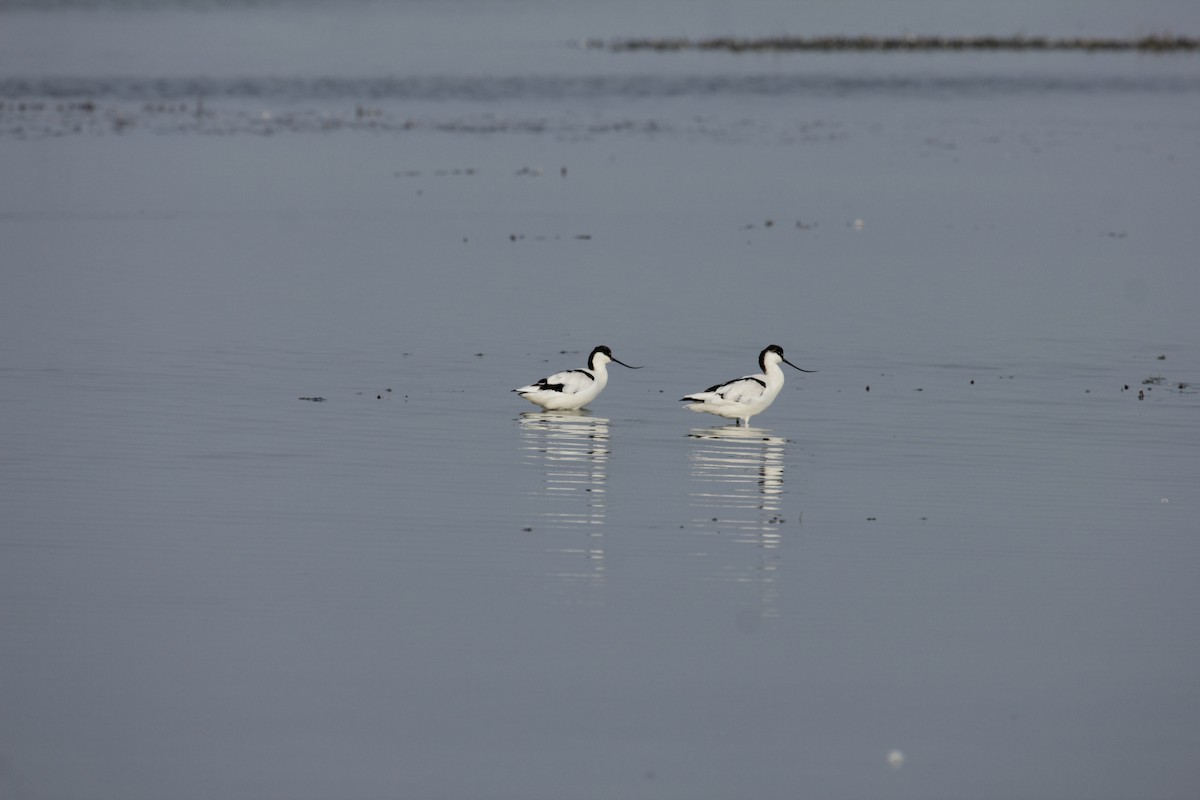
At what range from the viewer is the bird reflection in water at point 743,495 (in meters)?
12.6

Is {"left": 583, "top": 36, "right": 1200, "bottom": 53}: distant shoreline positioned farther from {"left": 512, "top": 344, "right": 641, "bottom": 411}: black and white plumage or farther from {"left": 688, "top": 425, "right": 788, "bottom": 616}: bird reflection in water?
{"left": 688, "top": 425, "right": 788, "bottom": 616}: bird reflection in water

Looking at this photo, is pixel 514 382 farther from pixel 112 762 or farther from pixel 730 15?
pixel 730 15

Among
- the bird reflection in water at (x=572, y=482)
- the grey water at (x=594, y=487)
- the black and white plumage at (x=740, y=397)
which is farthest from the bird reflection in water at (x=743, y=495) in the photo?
the bird reflection in water at (x=572, y=482)

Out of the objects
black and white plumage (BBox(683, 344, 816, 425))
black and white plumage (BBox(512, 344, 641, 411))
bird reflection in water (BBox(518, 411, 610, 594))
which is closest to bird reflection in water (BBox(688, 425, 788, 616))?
black and white plumage (BBox(683, 344, 816, 425))

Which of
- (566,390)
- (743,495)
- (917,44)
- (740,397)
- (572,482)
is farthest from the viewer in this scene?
(917,44)

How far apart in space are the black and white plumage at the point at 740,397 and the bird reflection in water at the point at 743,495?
0.67ft

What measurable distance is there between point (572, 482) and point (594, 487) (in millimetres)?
316

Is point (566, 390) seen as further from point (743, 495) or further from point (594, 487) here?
point (743, 495)

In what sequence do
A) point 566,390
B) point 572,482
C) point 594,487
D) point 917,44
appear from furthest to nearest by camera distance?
point 917,44 → point 566,390 → point 572,482 → point 594,487

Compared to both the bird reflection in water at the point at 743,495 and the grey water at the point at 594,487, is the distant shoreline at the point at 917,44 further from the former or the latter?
the bird reflection in water at the point at 743,495

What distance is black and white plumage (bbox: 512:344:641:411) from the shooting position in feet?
62.3

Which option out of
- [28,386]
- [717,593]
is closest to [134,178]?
[28,386]

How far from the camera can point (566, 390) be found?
747 inches

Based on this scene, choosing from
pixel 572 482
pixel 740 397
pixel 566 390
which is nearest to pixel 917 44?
pixel 566 390
